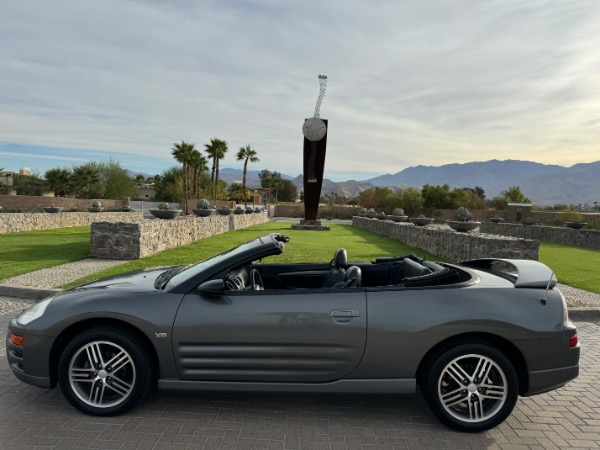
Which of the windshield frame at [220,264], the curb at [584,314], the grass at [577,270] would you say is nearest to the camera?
the windshield frame at [220,264]

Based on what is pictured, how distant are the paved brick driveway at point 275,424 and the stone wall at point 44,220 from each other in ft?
54.1

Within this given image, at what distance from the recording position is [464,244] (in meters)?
11.6

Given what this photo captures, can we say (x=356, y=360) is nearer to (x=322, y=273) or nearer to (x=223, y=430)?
(x=223, y=430)

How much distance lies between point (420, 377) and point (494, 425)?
1.98 ft

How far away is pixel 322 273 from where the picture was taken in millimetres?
4137

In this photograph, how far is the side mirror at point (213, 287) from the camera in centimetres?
299

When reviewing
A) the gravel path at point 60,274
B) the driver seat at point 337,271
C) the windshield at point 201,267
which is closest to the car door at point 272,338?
the windshield at point 201,267

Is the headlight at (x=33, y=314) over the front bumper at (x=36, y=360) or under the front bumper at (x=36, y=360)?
over

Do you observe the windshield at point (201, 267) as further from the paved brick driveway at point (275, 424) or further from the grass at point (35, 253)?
the grass at point (35, 253)

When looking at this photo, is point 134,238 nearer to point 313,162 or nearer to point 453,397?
point 453,397

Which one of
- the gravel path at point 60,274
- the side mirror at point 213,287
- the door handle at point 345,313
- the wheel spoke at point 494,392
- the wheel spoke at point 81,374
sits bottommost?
the gravel path at point 60,274

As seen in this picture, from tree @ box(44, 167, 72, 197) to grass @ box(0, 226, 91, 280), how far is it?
3853cm

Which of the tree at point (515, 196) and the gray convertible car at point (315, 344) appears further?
the tree at point (515, 196)

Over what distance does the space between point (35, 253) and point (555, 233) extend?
936 inches
